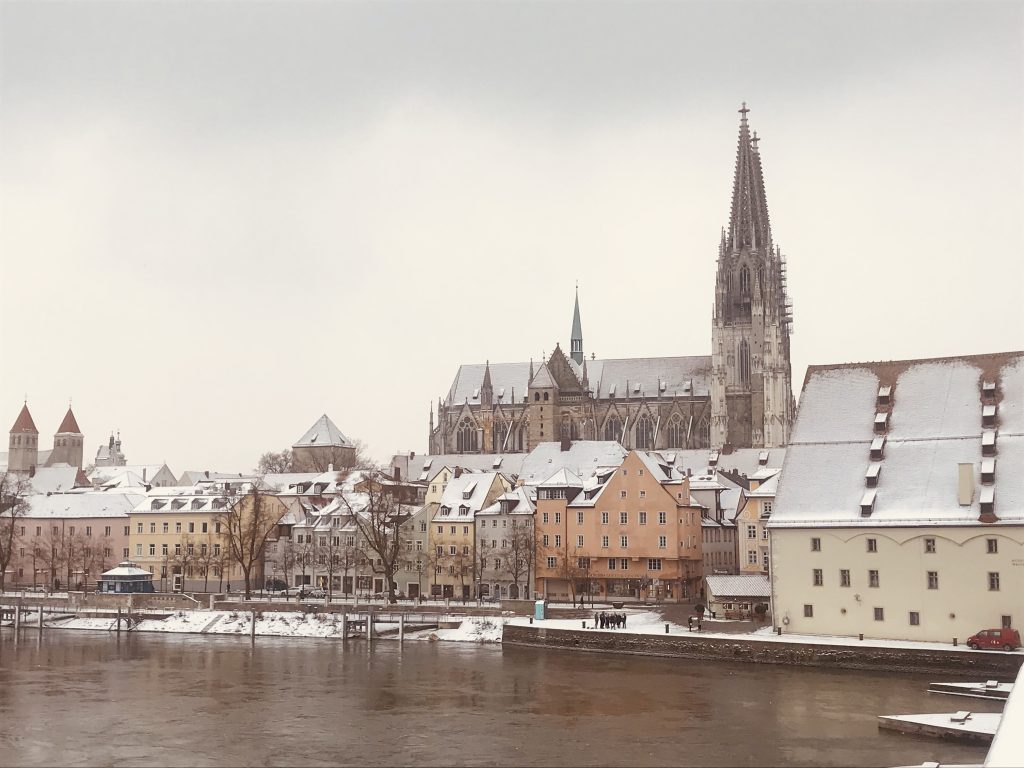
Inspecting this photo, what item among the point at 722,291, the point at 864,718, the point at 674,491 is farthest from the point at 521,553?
the point at 722,291

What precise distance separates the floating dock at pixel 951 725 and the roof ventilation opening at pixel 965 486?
58.6 feet

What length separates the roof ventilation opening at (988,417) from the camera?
2355 inches

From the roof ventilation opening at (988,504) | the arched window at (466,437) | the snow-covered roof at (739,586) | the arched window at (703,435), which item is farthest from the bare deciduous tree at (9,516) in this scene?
the arched window at (703,435)

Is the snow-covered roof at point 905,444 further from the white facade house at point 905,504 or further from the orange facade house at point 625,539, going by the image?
the orange facade house at point 625,539

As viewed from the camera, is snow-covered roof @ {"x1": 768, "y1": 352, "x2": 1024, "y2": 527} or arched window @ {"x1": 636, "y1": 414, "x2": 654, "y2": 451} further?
arched window @ {"x1": 636, "y1": 414, "x2": 654, "y2": 451}

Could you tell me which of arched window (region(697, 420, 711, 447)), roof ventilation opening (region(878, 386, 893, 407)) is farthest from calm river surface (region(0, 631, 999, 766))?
arched window (region(697, 420, 711, 447))

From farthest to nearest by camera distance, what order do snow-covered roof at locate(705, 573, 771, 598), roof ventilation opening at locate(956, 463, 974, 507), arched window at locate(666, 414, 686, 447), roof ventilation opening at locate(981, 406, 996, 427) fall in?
1. arched window at locate(666, 414, 686, 447)
2. snow-covered roof at locate(705, 573, 771, 598)
3. roof ventilation opening at locate(981, 406, 996, 427)
4. roof ventilation opening at locate(956, 463, 974, 507)

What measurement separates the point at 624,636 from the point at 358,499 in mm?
44416

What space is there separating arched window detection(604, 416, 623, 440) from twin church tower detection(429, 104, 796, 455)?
0.13 metres

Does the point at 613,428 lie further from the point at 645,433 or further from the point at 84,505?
the point at 84,505

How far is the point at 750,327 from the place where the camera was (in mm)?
157250

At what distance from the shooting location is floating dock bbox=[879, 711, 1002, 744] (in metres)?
36.9

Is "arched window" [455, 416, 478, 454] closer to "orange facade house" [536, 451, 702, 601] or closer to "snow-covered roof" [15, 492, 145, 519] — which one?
"snow-covered roof" [15, 492, 145, 519]

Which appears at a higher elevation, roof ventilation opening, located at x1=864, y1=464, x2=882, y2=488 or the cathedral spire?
the cathedral spire
